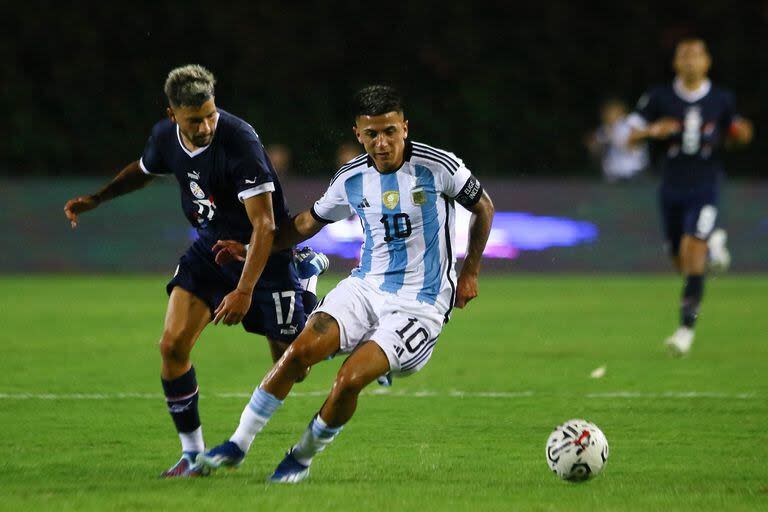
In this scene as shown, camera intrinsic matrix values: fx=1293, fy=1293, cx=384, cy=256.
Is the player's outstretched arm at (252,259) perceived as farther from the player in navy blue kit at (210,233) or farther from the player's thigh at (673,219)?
the player's thigh at (673,219)

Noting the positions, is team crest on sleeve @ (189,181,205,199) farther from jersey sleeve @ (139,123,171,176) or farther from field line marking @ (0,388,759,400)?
field line marking @ (0,388,759,400)

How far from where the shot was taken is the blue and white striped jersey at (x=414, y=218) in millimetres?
5855

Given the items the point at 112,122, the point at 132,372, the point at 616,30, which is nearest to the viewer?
the point at 132,372

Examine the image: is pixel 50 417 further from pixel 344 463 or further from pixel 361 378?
pixel 361 378

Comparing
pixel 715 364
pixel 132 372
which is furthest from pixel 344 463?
pixel 715 364

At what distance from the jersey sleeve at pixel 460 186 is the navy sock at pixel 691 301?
5.18 meters

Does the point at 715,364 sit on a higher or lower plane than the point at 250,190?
lower

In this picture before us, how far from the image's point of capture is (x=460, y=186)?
5.90 meters

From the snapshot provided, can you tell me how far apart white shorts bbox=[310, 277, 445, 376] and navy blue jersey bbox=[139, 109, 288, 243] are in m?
0.62

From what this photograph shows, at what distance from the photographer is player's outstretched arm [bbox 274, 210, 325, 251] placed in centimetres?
A: 605

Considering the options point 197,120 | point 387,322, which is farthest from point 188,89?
point 387,322

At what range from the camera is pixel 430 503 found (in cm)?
502

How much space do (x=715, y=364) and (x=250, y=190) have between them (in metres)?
5.28

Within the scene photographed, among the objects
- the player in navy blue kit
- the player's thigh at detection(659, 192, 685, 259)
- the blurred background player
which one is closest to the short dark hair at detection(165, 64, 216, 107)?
the player in navy blue kit
